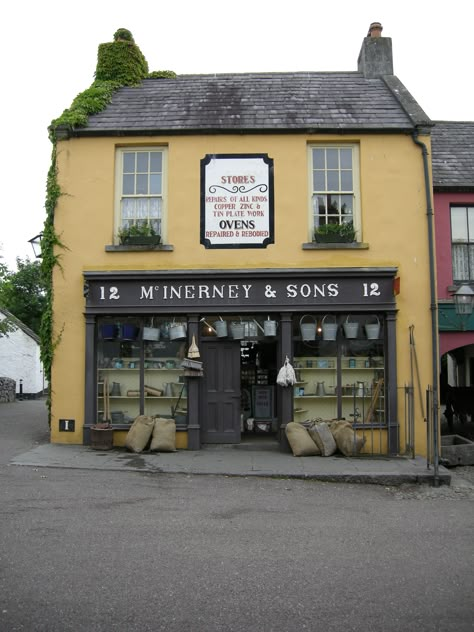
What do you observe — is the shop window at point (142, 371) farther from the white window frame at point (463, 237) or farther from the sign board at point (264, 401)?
the white window frame at point (463, 237)

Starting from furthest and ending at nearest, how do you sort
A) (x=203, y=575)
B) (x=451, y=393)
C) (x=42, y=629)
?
(x=451, y=393), (x=203, y=575), (x=42, y=629)

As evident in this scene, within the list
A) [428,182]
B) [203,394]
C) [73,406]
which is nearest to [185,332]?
[203,394]

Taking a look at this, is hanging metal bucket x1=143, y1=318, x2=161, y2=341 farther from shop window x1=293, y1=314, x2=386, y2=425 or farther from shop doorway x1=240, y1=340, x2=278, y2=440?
shop window x1=293, y1=314, x2=386, y2=425

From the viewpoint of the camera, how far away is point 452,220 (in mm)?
14453

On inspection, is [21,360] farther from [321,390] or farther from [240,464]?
[240,464]

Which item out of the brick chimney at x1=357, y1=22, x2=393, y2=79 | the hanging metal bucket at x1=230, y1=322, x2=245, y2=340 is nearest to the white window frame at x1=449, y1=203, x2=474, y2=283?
the brick chimney at x1=357, y1=22, x2=393, y2=79

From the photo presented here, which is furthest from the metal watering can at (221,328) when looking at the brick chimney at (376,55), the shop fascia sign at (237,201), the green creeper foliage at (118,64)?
the brick chimney at (376,55)

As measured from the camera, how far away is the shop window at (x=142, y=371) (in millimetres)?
12758

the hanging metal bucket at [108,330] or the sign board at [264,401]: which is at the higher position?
the hanging metal bucket at [108,330]

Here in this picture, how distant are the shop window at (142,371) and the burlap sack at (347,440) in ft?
10.4

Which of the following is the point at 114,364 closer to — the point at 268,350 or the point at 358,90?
the point at 268,350

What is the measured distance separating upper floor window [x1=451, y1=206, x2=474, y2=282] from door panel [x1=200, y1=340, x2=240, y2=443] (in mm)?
5563

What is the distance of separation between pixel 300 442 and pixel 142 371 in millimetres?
3516

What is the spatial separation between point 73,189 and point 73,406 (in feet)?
14.6
